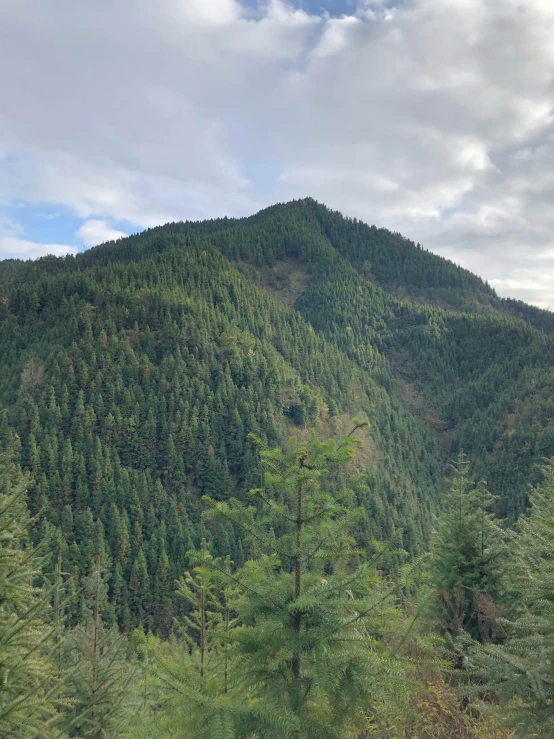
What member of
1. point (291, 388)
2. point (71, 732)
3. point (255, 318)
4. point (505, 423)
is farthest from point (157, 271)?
point (71, 732)

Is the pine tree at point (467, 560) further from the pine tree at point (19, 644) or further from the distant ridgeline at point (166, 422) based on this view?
the distant ridgeline at point (166, 422)

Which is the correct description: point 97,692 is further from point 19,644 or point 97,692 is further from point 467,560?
point 467,560

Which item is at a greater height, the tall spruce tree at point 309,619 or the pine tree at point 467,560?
the tall spruce tree at point 309,619

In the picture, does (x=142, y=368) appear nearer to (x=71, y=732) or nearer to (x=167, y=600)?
(x=167, y=600)

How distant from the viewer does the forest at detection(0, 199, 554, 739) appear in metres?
6.76

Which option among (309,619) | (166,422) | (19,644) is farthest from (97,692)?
(166,422)

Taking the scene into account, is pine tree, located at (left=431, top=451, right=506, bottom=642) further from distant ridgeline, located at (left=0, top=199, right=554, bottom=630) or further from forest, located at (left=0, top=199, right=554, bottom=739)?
distant ridgeline, located at (left=0, top=199, right=554, bottom=630)

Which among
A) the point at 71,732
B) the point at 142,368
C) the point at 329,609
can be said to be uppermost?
the point at 142,368

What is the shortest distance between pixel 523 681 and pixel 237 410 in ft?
393

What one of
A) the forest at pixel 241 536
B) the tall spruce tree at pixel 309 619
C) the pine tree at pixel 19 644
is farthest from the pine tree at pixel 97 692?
the tall spruce tree at pixel 309 619

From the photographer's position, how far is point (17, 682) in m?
8.10

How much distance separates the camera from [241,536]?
88.2m

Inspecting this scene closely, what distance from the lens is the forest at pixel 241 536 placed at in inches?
266

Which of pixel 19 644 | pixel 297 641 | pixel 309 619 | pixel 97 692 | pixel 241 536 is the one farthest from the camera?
pixel 241 536
